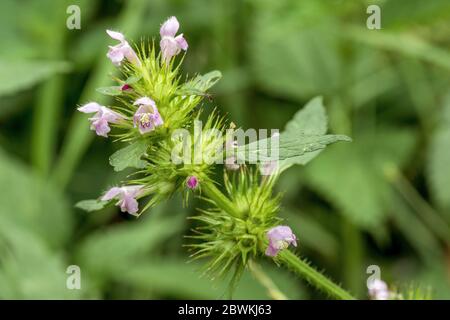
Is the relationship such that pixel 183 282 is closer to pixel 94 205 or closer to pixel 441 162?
pixel 441 162

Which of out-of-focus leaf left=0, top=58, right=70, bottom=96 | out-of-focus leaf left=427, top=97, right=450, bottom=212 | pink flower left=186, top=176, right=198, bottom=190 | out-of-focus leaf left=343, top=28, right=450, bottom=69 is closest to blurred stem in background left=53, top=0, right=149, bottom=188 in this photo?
out-of-focus leaf left=0, top=58, right=70, bottom=96

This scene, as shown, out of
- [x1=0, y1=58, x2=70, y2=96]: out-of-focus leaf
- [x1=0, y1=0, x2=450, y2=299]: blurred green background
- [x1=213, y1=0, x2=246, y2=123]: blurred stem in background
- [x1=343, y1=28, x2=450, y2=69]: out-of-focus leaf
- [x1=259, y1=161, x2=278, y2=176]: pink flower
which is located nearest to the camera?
[x1=259, y1=161, x2=278, y2=176]: pink flower

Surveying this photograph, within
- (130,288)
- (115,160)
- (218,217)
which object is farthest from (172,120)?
(130,288)

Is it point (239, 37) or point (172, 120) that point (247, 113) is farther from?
point (172, 120)

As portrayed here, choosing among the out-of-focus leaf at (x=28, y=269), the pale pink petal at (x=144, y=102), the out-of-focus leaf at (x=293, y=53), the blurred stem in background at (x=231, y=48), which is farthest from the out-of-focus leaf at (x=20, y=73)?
the blurred stem in background at (x=231, y=48)

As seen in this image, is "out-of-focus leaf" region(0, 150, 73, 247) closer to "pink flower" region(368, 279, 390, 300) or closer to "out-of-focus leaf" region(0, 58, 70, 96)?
"out-of-focus leaf" region(0, 58, 70, 96)
